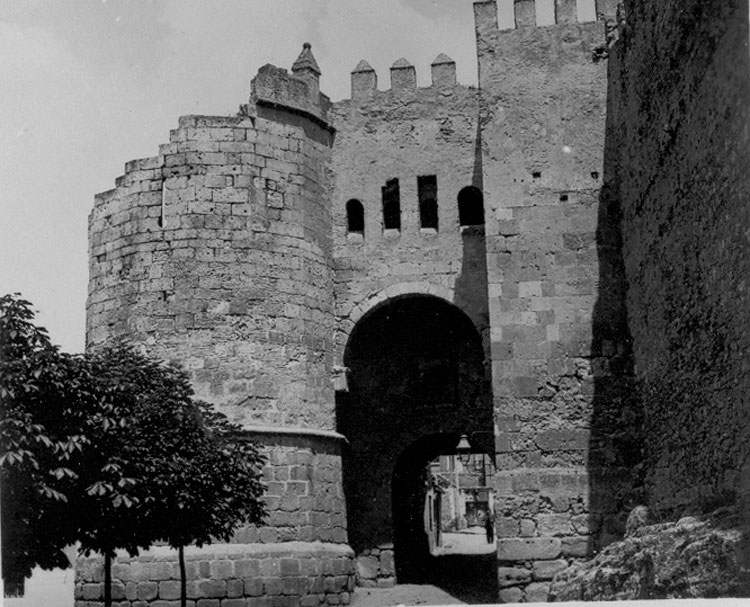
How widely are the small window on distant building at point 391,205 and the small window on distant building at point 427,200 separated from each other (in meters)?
0.33

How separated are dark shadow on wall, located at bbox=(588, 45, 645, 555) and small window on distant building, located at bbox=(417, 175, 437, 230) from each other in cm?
282

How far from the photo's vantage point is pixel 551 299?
12.1m

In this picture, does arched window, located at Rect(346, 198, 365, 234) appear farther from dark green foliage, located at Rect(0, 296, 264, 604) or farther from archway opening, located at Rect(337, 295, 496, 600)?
dark green foliage, located at Rect(0, 296, 264, 604)

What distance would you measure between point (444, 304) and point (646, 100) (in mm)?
4846

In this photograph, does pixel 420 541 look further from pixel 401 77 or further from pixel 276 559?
pixel 401 77

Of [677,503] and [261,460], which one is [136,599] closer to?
[261,460]

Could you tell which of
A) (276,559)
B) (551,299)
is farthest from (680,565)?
(276,559)

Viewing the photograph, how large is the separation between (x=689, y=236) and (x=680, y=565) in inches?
145

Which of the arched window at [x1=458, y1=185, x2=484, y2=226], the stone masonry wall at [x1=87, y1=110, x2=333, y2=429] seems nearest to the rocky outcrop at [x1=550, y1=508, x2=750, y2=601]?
the stone masonry wall at [x1=87, y1=110, x2=333, y2=429]

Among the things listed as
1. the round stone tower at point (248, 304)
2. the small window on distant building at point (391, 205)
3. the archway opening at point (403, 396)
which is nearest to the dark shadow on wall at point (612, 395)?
the small window on distant building at point (391, 205)

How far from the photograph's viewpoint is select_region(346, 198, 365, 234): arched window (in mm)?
14398

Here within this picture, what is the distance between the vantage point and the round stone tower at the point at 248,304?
40.1ft

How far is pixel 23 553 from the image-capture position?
8.06 m

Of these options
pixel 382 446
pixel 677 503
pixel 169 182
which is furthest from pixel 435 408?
pixel 677 503
